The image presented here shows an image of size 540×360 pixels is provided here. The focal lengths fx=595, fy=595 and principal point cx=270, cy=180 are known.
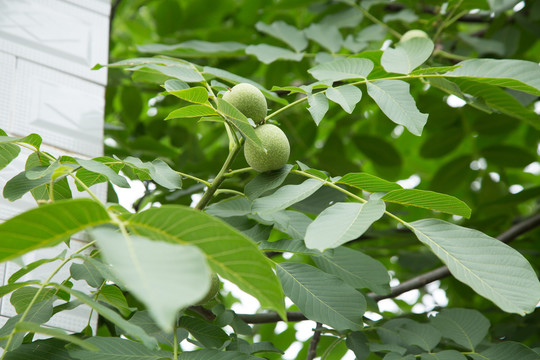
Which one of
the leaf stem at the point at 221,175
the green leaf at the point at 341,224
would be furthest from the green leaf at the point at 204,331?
the green leaf at the point at 341,224

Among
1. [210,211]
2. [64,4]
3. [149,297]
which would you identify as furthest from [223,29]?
[149,297]

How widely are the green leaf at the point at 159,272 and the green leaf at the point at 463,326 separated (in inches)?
35.2

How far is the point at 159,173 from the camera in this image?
1.07m

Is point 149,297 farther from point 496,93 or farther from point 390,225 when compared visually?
point 390,225

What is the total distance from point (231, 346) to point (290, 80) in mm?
1718

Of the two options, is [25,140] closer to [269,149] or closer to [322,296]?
[269,149]

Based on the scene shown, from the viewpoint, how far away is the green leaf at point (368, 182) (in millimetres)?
1016

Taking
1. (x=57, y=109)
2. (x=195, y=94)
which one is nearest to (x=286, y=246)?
(x=195, y=94)

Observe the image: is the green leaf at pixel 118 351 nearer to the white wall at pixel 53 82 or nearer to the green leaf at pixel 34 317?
the green leaf at pixel 34 317

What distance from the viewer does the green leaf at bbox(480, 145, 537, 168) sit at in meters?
2.15

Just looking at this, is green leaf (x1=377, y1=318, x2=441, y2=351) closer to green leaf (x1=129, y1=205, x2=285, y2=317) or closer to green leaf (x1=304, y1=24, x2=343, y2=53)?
green leaf (x1=129, y1=205, x2=285, y2=317)

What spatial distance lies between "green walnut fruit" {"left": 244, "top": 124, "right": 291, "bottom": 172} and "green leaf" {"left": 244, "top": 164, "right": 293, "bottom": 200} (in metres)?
0.02

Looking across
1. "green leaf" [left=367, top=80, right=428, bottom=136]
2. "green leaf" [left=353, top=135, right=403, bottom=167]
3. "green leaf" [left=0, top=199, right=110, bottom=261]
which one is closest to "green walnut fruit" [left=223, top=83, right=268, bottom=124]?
"green leaf" [left=367, top=80, right=428, bottom=136]

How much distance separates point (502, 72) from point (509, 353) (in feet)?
1.77
